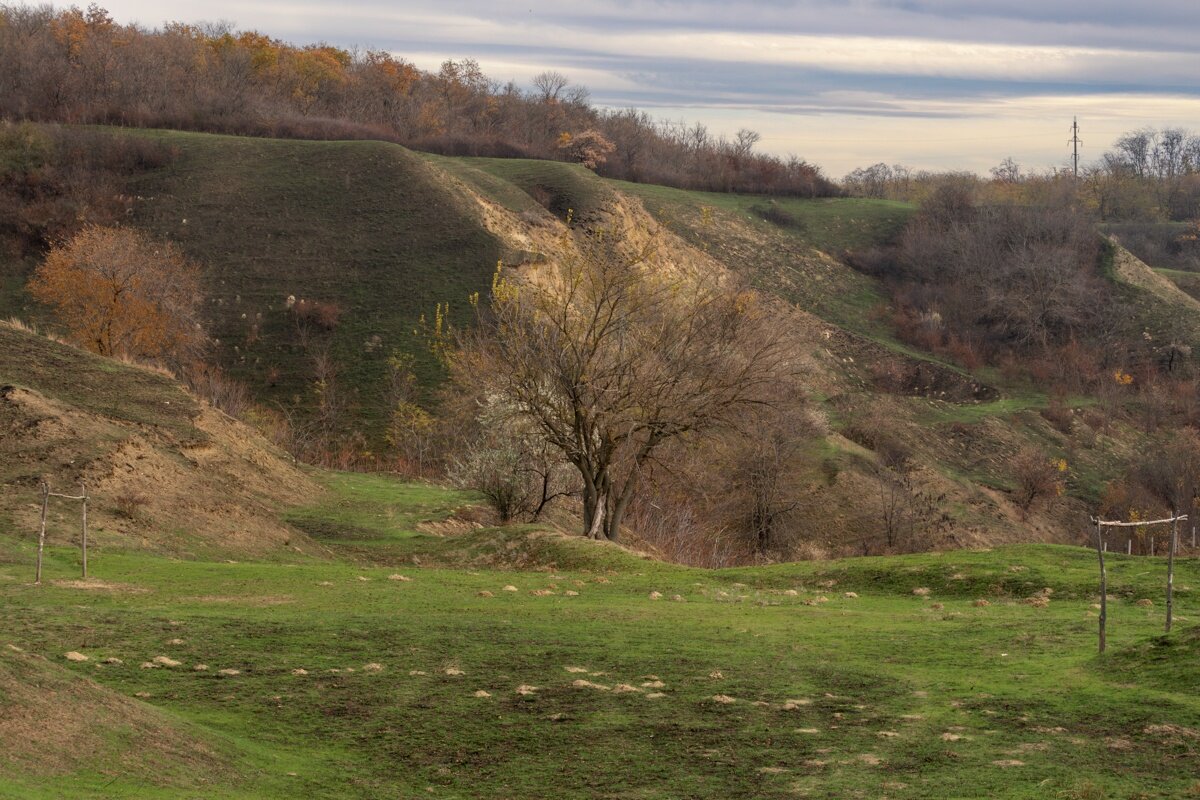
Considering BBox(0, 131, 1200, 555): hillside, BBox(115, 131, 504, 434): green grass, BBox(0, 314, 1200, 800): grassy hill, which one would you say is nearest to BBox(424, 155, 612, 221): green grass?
BBox(0, 131, 1200, 555): hillside

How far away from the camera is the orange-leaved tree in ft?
176

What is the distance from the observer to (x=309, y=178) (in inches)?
3258

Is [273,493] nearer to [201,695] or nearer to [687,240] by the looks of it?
[201,695]

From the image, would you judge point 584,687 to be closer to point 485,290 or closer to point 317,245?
point 485,290

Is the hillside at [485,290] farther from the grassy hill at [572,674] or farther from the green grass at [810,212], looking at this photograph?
the grassy hill at [572,674]

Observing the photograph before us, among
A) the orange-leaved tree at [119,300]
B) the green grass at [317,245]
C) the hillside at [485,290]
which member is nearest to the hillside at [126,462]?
the orange-leaved tree at [119,300]

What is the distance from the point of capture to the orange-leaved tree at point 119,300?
53750mm

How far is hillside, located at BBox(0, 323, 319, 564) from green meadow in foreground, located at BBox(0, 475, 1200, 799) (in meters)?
3.65

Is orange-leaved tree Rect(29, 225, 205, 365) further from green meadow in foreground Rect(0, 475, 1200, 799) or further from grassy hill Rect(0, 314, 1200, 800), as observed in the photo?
green meadow in foreground Rect(0, 475, 1200, 799)

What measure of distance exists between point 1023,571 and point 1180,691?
32.5 feet

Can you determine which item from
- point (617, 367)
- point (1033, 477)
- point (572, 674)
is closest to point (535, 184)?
point (1033, 477)

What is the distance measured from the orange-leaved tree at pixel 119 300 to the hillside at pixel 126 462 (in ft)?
58.1

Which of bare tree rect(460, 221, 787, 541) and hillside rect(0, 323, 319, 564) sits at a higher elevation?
bare tree rect(460, 221, 787, 541)

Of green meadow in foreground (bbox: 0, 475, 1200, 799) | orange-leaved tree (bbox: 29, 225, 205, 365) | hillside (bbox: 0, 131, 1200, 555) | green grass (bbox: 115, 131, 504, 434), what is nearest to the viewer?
green meadow in foreground (bbox: 0, 475, 1200, 799)
